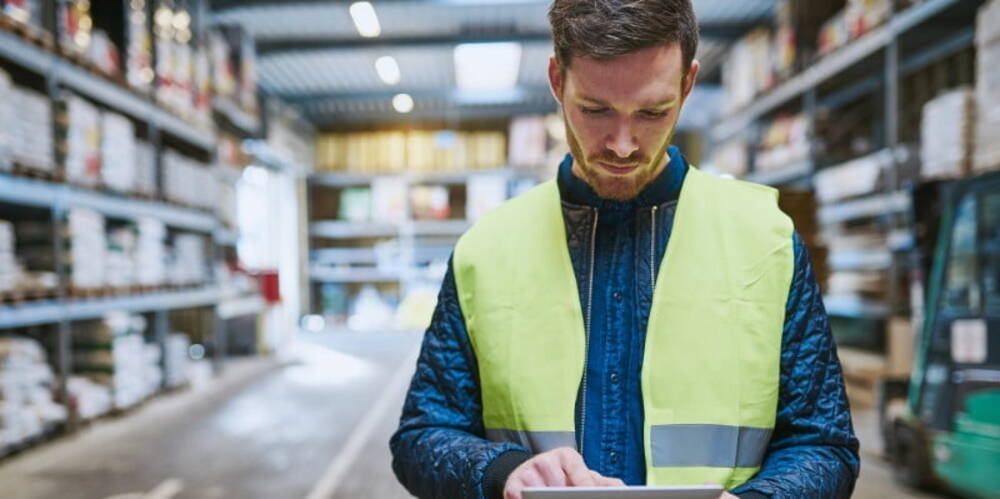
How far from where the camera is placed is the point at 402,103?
1327 cm

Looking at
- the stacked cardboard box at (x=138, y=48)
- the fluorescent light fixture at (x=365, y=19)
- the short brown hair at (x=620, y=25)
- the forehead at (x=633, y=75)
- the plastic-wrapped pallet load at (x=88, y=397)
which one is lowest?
the plastic-wrapped pallet load at (x=88, y=397)

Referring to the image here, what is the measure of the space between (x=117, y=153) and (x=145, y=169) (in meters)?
0.68

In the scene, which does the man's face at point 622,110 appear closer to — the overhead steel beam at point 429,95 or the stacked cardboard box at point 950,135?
the stacked cardboard box at point 950,135

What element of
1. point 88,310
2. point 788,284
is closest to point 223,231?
point 88,310

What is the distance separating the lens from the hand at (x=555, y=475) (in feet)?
2.92

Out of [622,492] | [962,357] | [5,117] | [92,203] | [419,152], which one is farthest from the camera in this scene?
[419,152]

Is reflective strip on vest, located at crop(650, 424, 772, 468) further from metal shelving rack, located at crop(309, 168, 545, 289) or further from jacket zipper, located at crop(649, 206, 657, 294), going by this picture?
metal shelving rack, located at crop(309, 168, 545, 289)

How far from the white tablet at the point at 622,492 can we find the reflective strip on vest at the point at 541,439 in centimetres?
21

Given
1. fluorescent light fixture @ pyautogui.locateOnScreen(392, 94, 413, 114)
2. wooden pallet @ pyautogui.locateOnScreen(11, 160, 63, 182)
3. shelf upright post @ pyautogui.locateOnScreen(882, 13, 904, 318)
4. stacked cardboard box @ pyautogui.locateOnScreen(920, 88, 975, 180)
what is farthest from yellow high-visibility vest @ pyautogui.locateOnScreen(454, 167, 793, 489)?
fluorescent light fixture @ pyautogui.locateOnScreen(392, 94, 413, 114)

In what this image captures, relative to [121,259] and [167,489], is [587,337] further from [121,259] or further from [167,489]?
[121,259]

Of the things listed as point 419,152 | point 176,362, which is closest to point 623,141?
point 176,362

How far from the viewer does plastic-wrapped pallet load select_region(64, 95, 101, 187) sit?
4.77m

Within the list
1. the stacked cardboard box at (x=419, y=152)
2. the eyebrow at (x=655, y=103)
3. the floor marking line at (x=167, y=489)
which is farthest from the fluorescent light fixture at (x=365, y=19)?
the eyebrow at (x=655, y=103)

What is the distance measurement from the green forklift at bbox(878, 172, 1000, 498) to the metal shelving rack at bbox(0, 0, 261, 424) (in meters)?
4.96
